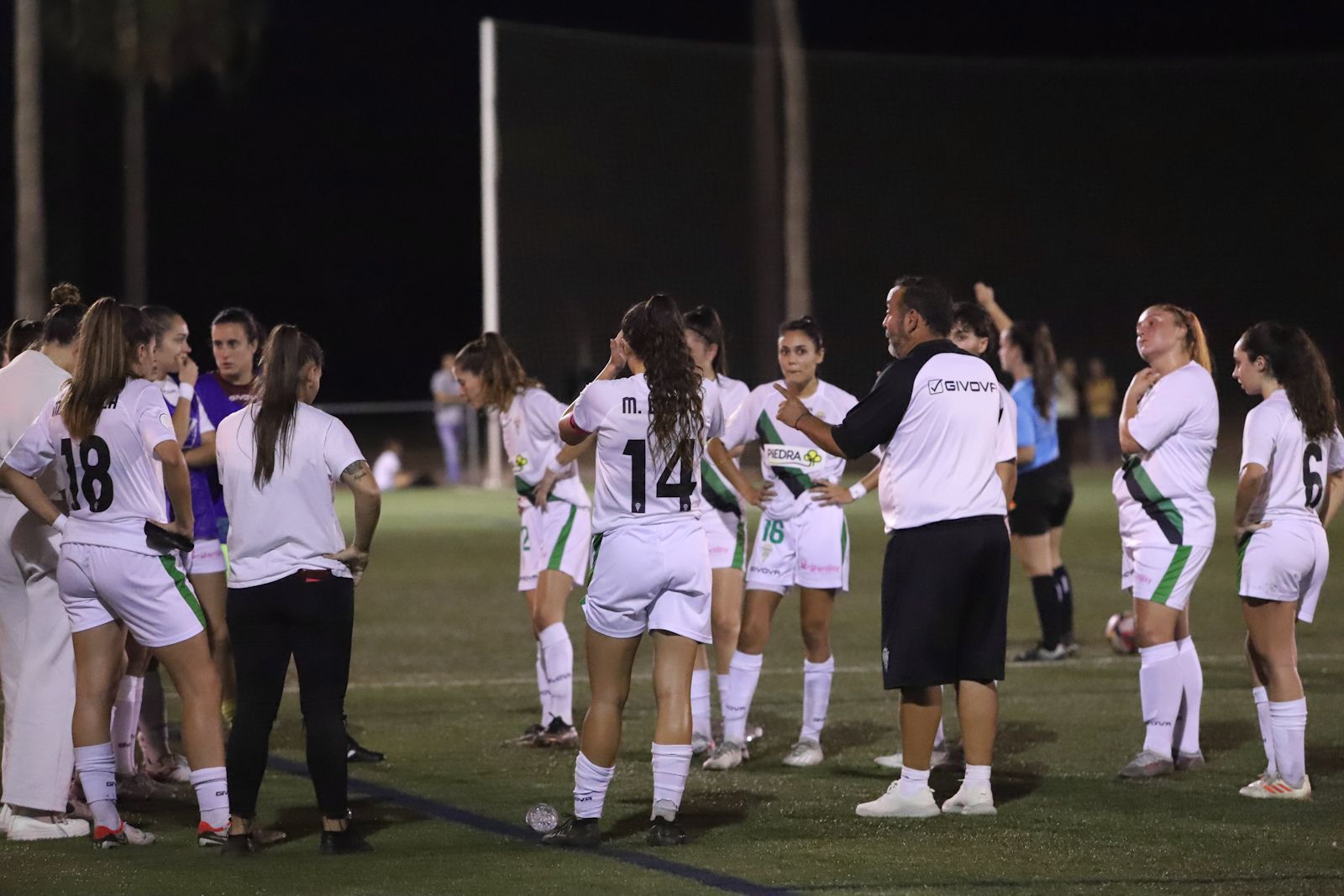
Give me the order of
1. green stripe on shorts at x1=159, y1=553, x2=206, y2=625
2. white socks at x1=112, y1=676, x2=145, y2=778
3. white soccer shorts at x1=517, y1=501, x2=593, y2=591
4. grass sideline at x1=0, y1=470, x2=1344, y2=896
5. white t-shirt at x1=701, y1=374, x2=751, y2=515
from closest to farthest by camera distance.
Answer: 1. grass sideline at x1=0, y1=470, x2=1344, y2=896
2. green stripe on shorts at x1=159, y1=553, x2=206, y2=625
3. white socks at x1=112, y1=676, x2=145, y2=778
4. white t-shirt at x1=701, y1=374, x2=751, y2=515
5. white soccer shorts at x1=517, y1=501, x2=593, y2=591

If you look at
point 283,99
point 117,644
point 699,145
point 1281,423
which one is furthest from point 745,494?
point 283,99

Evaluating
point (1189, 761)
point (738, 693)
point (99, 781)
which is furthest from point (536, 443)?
point (1189, 761)

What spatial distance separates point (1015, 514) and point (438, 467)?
22836mm

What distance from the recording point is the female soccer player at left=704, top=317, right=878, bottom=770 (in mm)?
7723

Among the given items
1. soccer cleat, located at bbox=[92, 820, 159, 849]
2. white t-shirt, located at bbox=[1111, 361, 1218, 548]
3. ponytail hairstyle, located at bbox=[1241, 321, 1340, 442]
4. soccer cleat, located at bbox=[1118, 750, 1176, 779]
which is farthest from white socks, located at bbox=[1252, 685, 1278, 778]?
soccer cleat, located at bbox=[92, 820, 159, 849]

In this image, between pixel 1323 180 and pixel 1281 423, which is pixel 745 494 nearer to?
pixel 1281 423

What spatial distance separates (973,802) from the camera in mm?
6625

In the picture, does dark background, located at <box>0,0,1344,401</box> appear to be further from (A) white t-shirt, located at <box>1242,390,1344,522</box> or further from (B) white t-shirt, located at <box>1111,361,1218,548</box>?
(A) white t-shirt, located at <box>1242,390,1344,522</box>

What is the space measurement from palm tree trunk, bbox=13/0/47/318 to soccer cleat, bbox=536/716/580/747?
1299 cm

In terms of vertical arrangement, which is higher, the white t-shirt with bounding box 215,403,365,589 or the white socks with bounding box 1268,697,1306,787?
the white t-shirt with bounding box 215,403,365,589

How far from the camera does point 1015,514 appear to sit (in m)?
10.8

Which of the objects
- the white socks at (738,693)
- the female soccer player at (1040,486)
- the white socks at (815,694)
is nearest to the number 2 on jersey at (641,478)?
the white socks at (738,693)

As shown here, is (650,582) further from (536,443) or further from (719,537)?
(536,443)

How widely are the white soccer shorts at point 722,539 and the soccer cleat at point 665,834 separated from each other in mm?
1858
